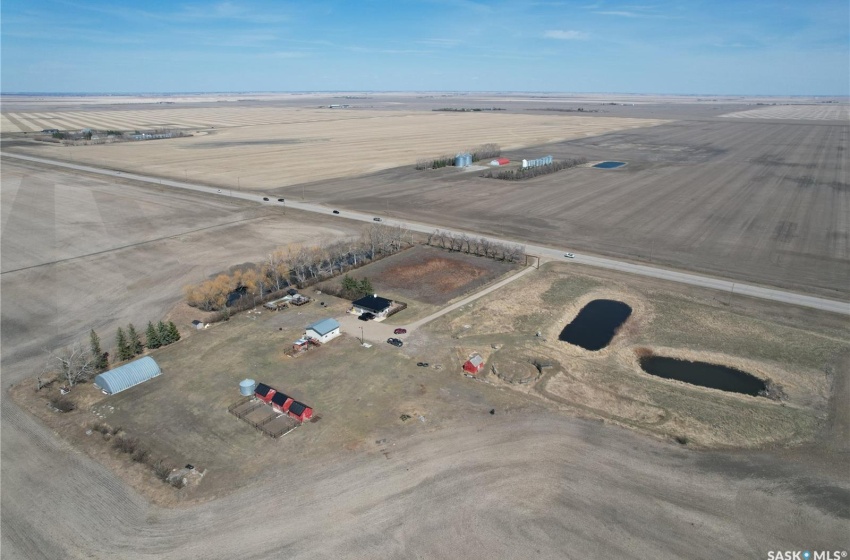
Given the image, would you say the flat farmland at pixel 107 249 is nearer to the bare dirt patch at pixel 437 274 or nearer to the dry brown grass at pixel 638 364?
the bare dirt patch at pixel 437 274

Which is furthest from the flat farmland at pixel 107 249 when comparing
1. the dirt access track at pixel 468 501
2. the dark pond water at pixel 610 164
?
the dark pond water at pixel 610 164

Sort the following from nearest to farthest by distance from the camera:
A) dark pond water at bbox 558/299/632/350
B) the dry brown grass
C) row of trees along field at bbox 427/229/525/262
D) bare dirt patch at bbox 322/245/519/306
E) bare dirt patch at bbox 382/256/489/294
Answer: the dry brown grass < dark pond water at bbox 558/299/632/350 < bare dirt patch at bbox 322/245/519/306 < bare dirt patch at bbox 382/256/489/294 < row of trees along field at bbox 427/229/525/262

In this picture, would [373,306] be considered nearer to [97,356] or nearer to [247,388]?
[247,388]

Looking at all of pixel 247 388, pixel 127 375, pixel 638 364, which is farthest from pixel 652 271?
pixel 127 375

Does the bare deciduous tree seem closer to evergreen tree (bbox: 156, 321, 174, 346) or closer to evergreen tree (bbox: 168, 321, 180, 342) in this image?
evergreen tree (bbox: 156, 321, 174, 346)

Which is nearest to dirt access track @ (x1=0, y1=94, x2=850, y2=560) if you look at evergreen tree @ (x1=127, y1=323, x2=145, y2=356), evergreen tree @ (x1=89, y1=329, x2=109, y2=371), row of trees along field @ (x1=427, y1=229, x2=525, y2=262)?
evergreen tree @ (x1=89, y1=329, x2=109, y2=371)

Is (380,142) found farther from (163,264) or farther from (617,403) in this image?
(617,403)
